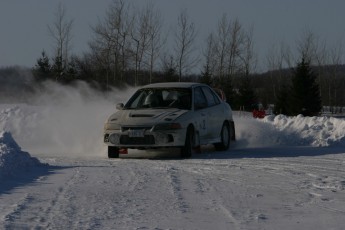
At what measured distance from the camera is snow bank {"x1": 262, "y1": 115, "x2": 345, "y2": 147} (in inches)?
615

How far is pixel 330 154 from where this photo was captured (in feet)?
42.9

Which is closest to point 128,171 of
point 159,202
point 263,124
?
point 159,202

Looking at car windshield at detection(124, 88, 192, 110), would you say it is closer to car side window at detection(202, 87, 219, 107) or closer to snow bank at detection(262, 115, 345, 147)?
car side window at detection(202, 87, 219, 107)

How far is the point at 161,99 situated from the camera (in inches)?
522

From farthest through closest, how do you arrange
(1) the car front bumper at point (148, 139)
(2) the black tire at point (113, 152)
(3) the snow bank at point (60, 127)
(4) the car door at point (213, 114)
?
(3) the snow bank at point (60, 127)
(4) the car door at point (213, 114)
(2) the black tire at point (113, 152)
(1) the car front bumper at point (148, 139)

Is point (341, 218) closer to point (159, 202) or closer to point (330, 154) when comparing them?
point (159, 202)

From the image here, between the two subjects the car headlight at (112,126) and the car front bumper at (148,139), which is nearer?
the car front bumper at (148,139)

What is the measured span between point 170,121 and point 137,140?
0.70 metres

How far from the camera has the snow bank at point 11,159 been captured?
27.1 ft

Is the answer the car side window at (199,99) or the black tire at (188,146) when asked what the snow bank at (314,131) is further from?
the black tire at (188,146)

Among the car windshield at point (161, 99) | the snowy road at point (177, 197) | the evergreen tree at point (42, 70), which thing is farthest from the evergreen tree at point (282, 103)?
the snowy road at point (177, 197)

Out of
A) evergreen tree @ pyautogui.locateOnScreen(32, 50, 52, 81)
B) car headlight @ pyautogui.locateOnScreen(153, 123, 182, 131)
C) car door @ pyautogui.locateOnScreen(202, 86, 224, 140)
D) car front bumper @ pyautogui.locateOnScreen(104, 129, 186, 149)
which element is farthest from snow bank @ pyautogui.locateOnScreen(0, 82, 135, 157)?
evergreen tree @ pyautogui.locateOnScreen(32, 50, 52, 81)

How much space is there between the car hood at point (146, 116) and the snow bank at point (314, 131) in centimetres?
445

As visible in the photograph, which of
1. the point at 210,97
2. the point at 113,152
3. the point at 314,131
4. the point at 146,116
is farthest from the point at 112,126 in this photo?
the point at 314,131
